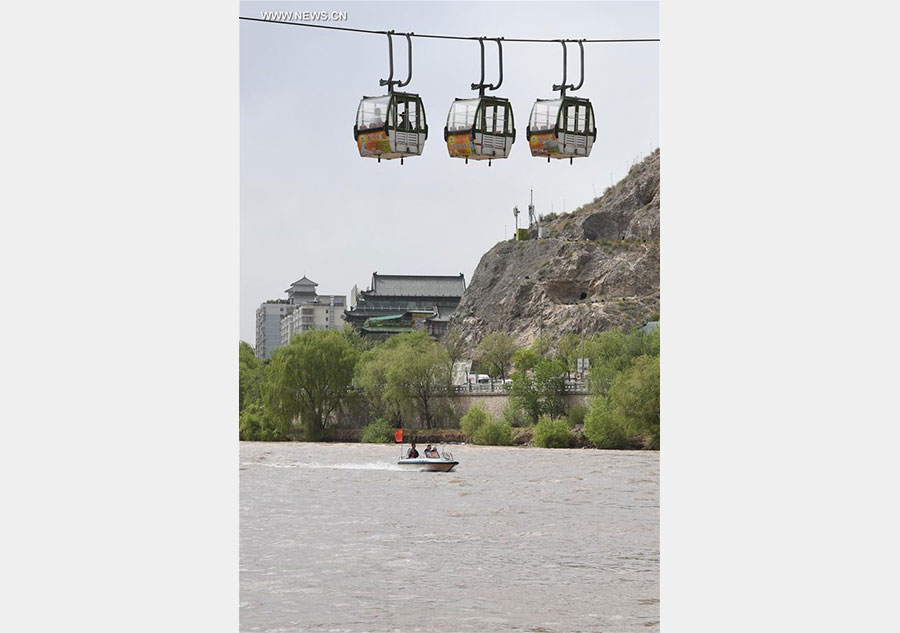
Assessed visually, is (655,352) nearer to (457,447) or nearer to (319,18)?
(457,447)

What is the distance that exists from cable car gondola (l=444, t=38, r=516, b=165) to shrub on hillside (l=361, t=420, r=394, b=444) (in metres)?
22.6

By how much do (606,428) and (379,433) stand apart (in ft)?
20.3

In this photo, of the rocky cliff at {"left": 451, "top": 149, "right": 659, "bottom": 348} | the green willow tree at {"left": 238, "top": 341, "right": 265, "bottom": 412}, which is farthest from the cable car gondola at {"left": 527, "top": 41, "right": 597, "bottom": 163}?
the rocky cliff at {"left": 451, "top": 149, "right": 659, "bottom": 348}

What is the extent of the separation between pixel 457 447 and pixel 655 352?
555 centimetres

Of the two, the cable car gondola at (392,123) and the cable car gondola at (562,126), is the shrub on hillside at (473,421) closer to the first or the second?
the cable car gondola at (562,126)

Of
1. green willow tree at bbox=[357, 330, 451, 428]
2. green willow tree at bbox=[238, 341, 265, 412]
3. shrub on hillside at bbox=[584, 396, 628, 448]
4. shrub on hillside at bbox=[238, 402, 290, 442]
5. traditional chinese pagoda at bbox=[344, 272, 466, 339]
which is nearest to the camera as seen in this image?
shrub on hillside at bbox=[584, 396, 628, 448]

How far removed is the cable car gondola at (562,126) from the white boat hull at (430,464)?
15.2m

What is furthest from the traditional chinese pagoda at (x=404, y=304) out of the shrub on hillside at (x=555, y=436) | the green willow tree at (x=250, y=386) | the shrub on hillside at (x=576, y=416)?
the shrub on hillside at (x=555, y=436)

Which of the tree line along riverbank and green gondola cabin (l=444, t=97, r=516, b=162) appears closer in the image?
green gondola cabin (l=444, t=97, r=516, b=162)

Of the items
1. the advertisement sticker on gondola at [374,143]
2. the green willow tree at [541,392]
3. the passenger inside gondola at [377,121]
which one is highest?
the passenger inside gondola at [377,121]

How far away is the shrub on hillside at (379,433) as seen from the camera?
27.5 metres

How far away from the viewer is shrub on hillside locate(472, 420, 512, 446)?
87.1 ft

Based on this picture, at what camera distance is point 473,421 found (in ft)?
89.6

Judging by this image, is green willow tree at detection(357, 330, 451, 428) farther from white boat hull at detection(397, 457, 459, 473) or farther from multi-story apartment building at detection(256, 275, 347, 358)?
multi-story apartment building at detection(256, 275, 347, 358)
